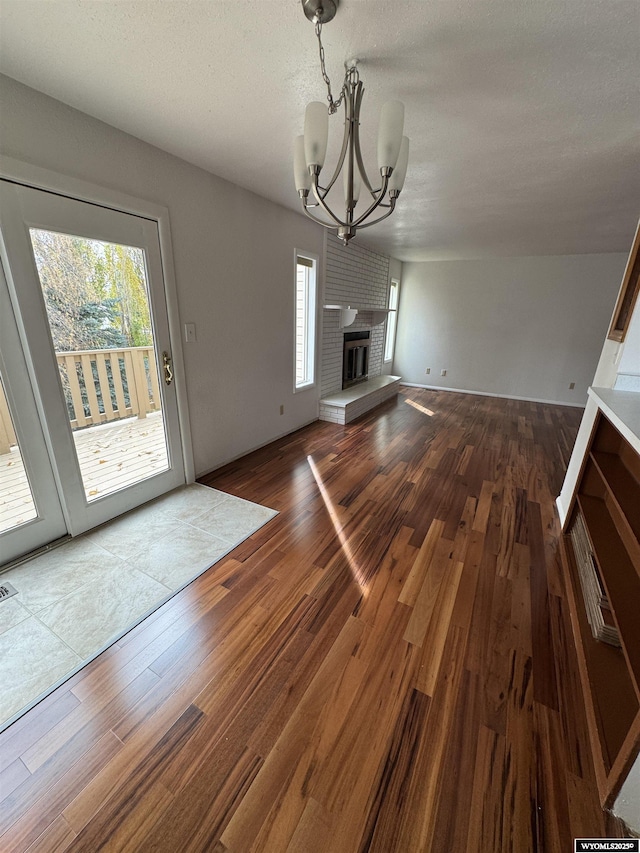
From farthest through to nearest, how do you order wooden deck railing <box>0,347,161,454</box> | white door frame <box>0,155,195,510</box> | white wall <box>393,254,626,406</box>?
1. white wall <box>393,254,626,406</box>
2. wooden deck railing <box>0,347,161,454</box>
3. white door frame <box>0,155,195,510</box>

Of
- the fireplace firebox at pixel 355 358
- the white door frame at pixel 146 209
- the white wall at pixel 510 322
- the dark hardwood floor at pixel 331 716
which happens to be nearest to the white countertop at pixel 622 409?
the dark hardwood floor at pixel 331 716

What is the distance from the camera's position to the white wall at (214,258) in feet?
5.49

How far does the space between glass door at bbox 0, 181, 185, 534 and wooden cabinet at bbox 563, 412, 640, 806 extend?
262cm

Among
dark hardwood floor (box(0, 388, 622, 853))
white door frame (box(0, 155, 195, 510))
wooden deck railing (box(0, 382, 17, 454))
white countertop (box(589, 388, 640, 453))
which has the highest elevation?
white door frame (box(0, 155, 195, 510))

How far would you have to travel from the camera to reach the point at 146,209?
209 cm

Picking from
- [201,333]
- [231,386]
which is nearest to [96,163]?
[201,333]

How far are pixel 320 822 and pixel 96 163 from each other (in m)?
2.97

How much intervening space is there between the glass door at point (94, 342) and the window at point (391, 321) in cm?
497

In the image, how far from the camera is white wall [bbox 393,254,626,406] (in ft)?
17.2

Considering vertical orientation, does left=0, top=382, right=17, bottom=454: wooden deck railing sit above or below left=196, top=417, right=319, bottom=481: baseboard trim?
above

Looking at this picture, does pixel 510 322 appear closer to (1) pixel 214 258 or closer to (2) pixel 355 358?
(2) pixel 355 358

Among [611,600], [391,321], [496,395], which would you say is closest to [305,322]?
[391,321]

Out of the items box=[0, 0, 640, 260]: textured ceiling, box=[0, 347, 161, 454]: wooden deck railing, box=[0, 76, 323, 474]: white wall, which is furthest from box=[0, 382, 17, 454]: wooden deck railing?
box=[0, 0, 640, 260]: textured ceiling

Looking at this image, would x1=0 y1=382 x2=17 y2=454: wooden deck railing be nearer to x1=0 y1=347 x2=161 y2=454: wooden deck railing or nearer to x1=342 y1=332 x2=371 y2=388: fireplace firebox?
x1=0 y1=347 x2=161 y2=454: wooden deck railing
